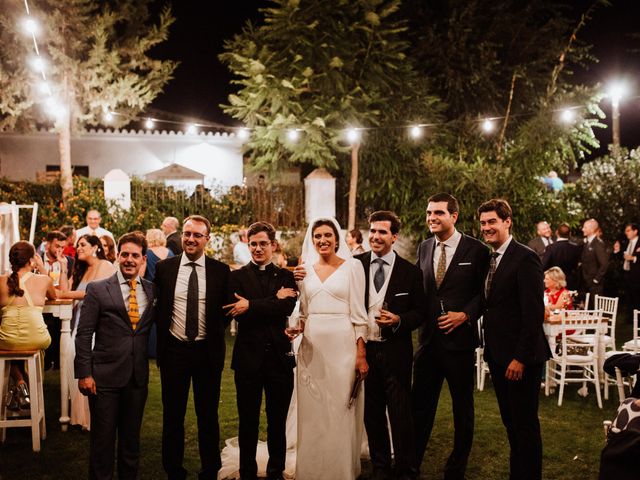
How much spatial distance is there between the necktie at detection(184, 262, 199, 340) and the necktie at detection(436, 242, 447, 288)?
172 cm

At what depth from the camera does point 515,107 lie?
19.1 m

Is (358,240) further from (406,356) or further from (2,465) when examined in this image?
(2,465)

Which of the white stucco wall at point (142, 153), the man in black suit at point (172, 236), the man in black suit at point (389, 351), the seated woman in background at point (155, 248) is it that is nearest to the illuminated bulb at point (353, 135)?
the white stucco wall at point (142, 153)

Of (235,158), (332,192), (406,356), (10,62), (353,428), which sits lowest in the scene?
(353,428)

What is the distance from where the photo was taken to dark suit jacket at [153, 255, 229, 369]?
4570 millimetres

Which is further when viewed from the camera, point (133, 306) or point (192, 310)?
point (192, 310)

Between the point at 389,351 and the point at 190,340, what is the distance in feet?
4.55

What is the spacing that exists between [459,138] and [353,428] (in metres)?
13.9

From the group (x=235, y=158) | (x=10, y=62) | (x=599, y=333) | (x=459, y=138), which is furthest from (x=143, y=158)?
(x=599, y=333)

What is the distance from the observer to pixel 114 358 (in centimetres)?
436

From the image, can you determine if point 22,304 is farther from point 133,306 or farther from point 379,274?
point 379,274

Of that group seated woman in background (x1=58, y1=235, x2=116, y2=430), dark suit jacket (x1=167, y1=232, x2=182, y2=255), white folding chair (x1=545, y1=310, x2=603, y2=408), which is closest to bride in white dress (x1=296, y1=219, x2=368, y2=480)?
seated woman in background (x1=58, y1=235, x2=116, y2=430)

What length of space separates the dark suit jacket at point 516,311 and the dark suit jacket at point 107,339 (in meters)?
2.41

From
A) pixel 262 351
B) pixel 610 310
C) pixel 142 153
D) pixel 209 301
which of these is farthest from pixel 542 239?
pixel 142 153
